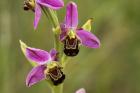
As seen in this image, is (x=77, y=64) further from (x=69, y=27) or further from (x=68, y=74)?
(x=69, y=27)

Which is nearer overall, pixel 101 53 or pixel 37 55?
pixel 37 55

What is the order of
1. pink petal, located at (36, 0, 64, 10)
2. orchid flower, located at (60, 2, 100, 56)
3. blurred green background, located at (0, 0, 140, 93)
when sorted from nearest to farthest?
pink petal, located at (36, 0, 64, 10) < orchid flower, located at (60, 2, 100, 56) < blurred green background, located at (0, 0, 140, 93)

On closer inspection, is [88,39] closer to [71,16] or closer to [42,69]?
[71,16]

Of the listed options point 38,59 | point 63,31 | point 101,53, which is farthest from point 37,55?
point 101,53

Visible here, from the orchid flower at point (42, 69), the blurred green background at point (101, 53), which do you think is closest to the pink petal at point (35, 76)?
the orchid flower at point (42, 69)

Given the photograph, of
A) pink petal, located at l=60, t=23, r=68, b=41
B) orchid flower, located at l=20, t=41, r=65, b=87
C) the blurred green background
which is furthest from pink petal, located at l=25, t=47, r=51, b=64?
the blurred green background

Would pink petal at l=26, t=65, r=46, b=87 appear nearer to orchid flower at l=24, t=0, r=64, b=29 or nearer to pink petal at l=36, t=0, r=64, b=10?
orchid flower at l=24, t=0, r=64, b=29

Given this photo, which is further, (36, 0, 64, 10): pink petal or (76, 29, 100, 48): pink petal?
(76, 29, 100, 48): pink petal
